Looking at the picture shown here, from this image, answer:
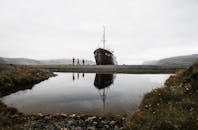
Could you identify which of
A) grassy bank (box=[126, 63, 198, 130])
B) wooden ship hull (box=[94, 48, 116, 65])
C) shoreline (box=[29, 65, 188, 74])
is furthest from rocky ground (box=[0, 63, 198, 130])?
wooden ship hull (box=[94, 48, 116, 65])

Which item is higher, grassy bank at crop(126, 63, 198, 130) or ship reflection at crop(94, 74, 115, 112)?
grassy bank at crop(126, 63, 198, 130)

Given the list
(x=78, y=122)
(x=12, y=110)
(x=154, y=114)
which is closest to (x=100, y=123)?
(x=78, y=122)

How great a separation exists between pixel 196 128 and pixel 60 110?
10.8m

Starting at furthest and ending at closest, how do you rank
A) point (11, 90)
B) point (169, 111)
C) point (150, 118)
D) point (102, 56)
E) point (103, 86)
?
1. point (102, 56)
2. point (103, 86)
3. point (11, 90)
4. point (169, 111)
5. point (150, 118)

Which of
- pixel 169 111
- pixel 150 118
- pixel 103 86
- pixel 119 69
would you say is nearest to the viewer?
pixel 150 118

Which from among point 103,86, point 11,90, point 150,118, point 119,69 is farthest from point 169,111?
point 119,69

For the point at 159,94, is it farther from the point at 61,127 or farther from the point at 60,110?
the point at 60,110

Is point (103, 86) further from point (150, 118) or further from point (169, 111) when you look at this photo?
point (150, 118)

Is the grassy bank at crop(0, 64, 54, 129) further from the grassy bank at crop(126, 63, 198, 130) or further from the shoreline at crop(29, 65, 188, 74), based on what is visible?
the shoreline at crop(29, 65, 188, 74)

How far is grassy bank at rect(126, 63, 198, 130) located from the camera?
10.7 meters

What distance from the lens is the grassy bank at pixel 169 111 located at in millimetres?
10655

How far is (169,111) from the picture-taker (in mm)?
11836

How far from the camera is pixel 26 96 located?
25000mm

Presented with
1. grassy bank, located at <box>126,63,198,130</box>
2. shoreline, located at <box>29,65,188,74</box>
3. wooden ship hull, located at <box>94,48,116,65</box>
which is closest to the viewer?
grassy bank, located at <box>126,63,198,130</box>
